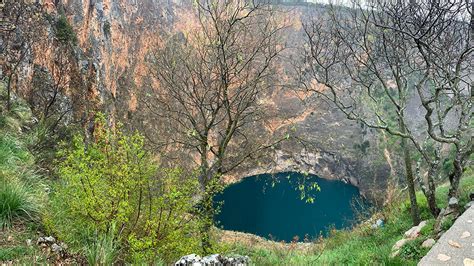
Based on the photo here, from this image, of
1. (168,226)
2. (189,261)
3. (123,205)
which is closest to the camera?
(189,261)

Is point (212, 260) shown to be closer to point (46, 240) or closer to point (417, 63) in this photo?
point (46, 240)

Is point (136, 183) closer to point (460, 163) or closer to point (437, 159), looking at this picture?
point (460, 163)

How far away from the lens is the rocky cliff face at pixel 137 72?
25094 millimetres

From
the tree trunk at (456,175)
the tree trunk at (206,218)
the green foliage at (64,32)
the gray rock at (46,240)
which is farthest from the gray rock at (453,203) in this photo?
the green foliage at (64,32)

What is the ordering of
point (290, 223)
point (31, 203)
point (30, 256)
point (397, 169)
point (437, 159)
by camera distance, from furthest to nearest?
point (397, 169)
point (290, 223)
point (437, 159)
point (31, 203)
point (30, 256)

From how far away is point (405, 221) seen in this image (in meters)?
10.7

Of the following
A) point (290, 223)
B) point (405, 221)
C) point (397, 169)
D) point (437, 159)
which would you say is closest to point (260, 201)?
point (290, 223)

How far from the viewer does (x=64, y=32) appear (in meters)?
23.5

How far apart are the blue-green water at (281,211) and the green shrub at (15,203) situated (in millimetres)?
21130

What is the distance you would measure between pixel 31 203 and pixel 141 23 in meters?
50.1

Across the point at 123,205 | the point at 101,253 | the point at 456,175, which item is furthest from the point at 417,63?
the point at 101,253

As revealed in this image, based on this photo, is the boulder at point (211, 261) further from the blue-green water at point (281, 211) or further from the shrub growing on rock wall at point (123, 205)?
the blue-green water at point (281, 211)

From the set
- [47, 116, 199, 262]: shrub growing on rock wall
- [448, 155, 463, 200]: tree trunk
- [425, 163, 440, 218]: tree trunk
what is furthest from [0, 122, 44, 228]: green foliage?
[425, 163, 440, 218]: tree trunk

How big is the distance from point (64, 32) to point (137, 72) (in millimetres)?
20822
